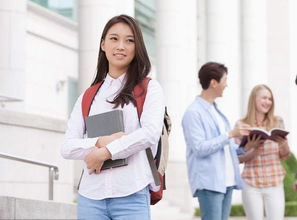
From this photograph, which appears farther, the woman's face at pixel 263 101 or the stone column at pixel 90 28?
the stone column at pixel 90 28

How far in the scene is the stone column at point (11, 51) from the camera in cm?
1387

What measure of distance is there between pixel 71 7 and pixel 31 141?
14913 mm

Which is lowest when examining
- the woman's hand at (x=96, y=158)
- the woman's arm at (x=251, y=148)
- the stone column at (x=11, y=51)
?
the woman's hand at (x=96, y=158)

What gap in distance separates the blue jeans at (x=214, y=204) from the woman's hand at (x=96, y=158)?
321 centimetres

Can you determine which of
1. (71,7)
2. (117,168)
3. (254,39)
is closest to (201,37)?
(254,39)

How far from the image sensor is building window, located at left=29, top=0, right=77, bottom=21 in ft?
82.3

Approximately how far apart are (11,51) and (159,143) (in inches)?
355

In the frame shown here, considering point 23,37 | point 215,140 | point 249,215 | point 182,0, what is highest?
point 182,0

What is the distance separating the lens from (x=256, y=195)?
8.91m

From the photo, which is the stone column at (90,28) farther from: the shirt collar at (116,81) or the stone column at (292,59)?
the stone column at (292,59)

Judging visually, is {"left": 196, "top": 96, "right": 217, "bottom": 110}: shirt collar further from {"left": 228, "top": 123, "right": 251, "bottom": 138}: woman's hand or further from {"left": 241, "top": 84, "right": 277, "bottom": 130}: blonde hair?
{"left": 241, "top": 84, "right": 277, "bottom": 130}: blonde hair

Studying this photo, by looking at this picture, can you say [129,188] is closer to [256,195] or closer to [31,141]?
[256,195]

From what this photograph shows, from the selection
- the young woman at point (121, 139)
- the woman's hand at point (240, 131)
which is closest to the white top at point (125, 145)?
the young woman at point (121, 139)

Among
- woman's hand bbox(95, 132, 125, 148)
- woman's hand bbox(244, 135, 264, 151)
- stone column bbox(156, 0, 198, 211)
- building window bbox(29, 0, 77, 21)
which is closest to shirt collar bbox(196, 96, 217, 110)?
woman's hand bbox(244, 135, 264, 151)
